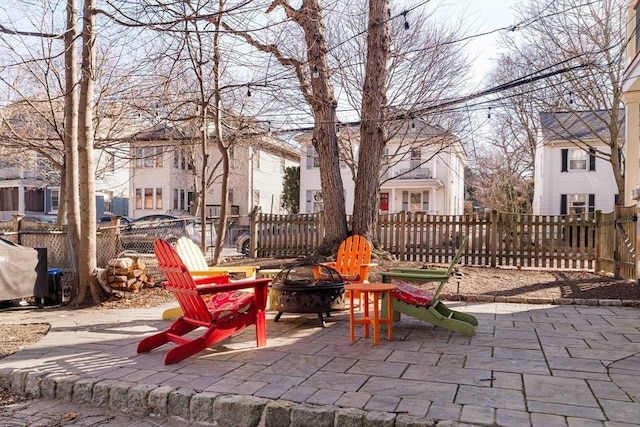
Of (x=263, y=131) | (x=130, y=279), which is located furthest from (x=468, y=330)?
(x=263, y=131)

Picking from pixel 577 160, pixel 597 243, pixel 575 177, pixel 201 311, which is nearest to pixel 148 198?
pixel 575 177

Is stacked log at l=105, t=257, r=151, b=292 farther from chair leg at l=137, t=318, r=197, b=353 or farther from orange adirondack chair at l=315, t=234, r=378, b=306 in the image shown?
chair leg at l=137, t=318, r=197, b=353

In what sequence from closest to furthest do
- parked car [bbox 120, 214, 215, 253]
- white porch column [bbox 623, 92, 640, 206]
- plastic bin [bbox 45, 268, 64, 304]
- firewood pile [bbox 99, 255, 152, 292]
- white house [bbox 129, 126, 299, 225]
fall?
1. firewood pile [bbox 99, 255, 152, 292]
2. plastic bin [bbox 45, 268, 64, 304]
3. white porch column [bbox 623, 92, 640, 206]
4. parked car [bbox 120, 214, 215, 253]
5. white house [bbox 129, 126, 299, 225]

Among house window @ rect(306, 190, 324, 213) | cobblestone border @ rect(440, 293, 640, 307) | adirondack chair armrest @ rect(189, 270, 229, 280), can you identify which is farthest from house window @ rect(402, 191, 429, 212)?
adirondack chair armrest @ rect(189, 270, 229, 280)

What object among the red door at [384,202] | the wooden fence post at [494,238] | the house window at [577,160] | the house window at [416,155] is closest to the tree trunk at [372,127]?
the wooden fence post at [494,238]

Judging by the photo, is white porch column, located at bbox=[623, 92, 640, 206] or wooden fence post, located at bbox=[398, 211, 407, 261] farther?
wooden fence post, located at bbox=[398, 211, 407, 261]

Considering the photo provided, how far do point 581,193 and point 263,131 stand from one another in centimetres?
1781

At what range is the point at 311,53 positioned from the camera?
33.9ft

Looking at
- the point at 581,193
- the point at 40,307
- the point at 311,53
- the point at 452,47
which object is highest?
the point at 452,47

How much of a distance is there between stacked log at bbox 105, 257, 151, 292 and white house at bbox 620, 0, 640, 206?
363 inches

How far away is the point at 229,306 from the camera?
4.62 meters

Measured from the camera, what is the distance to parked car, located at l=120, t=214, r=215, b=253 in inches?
548

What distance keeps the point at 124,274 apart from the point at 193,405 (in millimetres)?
4719

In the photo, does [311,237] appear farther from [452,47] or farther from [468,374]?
[468,374]
